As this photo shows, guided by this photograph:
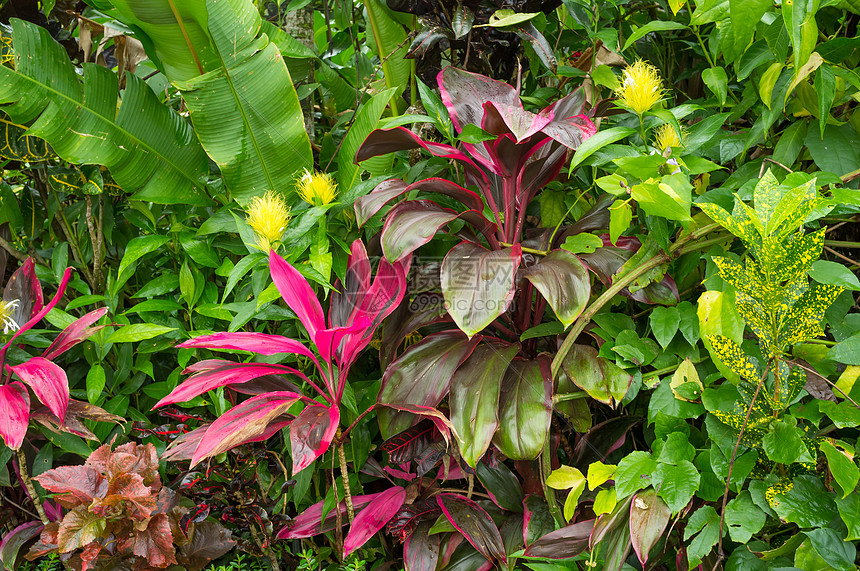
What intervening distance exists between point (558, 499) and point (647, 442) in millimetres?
235

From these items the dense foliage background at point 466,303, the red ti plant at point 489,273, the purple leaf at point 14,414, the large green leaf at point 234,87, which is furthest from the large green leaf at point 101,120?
the red ti plant at point 489,273

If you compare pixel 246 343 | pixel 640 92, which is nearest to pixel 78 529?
pixel 246 343

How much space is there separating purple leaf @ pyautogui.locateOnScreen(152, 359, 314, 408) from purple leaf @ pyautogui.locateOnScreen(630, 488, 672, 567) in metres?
0.69

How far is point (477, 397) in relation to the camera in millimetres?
1115

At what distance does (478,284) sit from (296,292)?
1.15ft

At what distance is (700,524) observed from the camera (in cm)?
98

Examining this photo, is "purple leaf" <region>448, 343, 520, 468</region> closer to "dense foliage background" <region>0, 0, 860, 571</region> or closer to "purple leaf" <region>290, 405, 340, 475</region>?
"dense foliage background" <region>0, 0, 860, 571</region>

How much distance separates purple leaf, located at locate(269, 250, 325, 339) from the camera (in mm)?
1092

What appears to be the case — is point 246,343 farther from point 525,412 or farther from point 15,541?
point 15,541

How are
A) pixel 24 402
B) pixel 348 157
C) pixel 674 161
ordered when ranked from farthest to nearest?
pixel 348 157
pixel 24 402
pixel 674 161

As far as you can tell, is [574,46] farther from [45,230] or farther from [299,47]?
[45,230]

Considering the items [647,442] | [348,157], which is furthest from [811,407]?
[348,157]

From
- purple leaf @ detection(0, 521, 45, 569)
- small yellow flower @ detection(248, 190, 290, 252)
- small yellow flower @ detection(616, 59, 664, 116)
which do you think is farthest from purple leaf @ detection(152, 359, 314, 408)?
small yellow flower @ detection(616, 59, 664, 116)

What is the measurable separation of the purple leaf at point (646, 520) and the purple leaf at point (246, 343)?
0.66m
